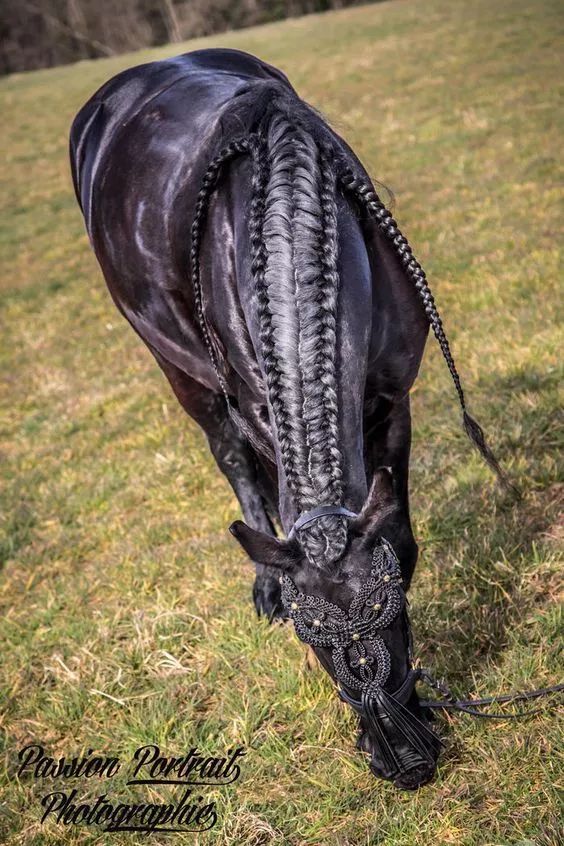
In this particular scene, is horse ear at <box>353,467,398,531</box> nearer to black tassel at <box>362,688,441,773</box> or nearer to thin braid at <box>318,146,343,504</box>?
thin braid at <box>318,146,343,504</box>

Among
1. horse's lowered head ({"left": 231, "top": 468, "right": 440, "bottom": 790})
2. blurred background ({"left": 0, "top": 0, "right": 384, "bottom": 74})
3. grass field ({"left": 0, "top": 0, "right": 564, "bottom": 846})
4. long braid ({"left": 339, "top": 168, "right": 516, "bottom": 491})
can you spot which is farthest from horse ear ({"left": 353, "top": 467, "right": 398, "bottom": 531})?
blurred background ({"left": 0, "top": 0, "right": 384, "bottom": 74})

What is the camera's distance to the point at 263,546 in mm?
2051

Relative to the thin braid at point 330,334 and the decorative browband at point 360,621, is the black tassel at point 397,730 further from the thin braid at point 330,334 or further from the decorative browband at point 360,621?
the thin braid at point 330,334

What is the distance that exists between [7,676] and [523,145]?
9384 millimetres

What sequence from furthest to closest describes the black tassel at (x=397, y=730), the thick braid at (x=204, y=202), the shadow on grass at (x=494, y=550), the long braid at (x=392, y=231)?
the shadow on grass at (x=494, y=550), the thick braid at (x=204, y=202), the long braid at (x=392, y=231), the black tassel at (x=397, y=730)

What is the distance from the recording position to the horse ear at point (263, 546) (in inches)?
79.9

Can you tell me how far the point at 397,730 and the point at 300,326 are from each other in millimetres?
1120

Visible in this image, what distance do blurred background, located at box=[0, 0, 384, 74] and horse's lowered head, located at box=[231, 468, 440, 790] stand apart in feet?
147

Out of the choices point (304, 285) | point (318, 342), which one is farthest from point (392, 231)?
point (318, 342)

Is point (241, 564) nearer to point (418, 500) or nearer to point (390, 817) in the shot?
point (418, 500)

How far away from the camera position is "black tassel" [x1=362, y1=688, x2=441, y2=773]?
2.21m

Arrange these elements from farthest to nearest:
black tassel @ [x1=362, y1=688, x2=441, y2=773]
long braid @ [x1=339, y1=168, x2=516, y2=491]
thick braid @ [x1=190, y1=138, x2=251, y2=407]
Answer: thick braid @ [x1=190, y1=138, x2=251, y2=407]
long braid @ [x1=339, y1=168, x2=516, y2=491]
black tassel @ [x1=362, y1=688, x2=441, y2=773]

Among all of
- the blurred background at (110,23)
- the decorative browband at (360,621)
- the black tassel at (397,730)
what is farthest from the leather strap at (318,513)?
the blurred background at (110,23)

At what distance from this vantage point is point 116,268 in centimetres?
370
